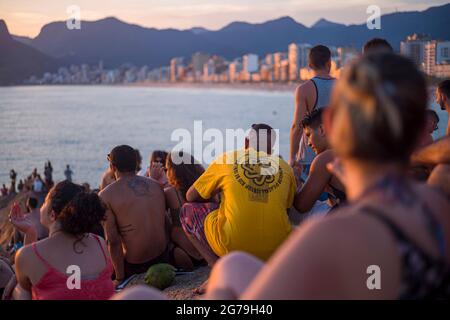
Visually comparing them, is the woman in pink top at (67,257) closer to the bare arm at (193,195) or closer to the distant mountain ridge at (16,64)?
the bare arm at (193,195)

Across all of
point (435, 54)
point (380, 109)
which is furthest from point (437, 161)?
point (435, 54)

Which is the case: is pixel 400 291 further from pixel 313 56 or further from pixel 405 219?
pixel 313 56

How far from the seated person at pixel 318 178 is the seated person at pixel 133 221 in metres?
1.45

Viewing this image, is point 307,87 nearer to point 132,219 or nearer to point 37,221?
point 132,219

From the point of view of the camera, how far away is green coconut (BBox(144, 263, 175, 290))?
466cm

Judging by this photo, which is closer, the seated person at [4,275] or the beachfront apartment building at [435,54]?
the seated person at [4,275]

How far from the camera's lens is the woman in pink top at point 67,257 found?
3.01 metres

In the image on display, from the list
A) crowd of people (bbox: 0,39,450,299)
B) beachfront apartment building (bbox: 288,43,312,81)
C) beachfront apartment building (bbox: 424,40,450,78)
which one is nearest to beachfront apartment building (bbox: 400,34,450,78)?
beachfront apartment building (bbox: 424,40,450,78)

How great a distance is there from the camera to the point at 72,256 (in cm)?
312

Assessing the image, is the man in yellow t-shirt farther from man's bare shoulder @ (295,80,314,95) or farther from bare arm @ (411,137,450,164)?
man's bare shoulder @ (295,80,314,95)

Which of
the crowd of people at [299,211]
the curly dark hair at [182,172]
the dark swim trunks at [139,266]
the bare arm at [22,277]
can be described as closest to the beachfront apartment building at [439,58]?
the crowd of people at [299,211]

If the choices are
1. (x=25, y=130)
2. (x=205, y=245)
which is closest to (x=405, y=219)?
(x=205, y=245)

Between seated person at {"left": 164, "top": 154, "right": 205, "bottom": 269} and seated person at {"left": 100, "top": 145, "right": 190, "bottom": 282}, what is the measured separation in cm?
7
